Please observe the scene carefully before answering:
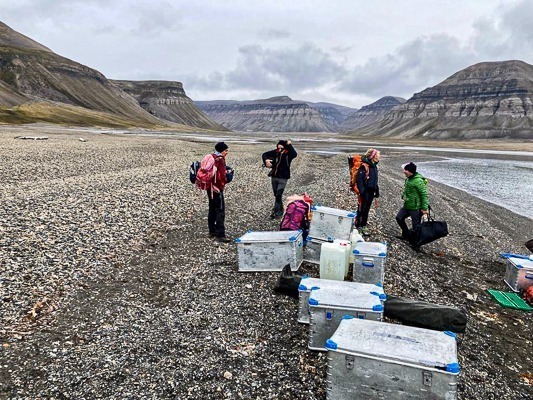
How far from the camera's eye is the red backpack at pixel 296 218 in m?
11.7

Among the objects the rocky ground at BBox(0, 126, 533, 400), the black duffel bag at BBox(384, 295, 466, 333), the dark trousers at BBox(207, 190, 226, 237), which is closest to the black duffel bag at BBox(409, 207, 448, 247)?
the rocky ground at BBox(0, 126, 533, 400)

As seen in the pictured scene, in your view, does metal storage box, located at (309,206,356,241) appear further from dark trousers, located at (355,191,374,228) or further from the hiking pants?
the hiking pants

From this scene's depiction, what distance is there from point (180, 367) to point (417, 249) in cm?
954

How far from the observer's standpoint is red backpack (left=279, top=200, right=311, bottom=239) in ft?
38.3

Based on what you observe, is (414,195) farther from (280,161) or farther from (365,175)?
(280,161)

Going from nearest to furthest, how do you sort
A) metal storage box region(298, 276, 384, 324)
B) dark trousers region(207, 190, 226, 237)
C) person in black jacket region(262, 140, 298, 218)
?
metal storage box region(298, 276, 384, 324), dark trousers region(207, 190, 226, 237), person in black jacket region(262, 140, 298, 218)

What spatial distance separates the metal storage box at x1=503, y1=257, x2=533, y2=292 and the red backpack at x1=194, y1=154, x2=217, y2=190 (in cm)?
855

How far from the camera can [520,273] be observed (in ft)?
33.6

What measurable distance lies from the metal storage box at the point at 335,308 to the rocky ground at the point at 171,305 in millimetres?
448

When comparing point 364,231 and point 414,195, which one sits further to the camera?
point 364,231

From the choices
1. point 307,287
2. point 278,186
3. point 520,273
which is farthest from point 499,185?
point 307,287

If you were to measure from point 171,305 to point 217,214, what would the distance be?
15.5ft

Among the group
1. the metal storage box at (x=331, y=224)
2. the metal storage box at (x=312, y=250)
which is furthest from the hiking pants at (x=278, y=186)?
the metal storage box at (x=312, y=250)

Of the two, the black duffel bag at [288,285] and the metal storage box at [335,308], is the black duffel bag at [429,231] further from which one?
the metal storage box at [335,308]
